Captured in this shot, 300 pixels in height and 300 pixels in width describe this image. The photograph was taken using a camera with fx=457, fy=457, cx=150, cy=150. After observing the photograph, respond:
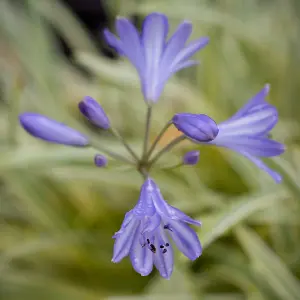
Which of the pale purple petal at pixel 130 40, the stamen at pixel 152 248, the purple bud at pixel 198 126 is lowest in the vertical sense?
the stamen at pixel 152 248

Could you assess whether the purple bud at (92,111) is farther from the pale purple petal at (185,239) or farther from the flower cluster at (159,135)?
the pale purple petal at (185,239)

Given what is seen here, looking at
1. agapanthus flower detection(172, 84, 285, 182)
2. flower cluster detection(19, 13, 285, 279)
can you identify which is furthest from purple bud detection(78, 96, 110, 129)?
agapanthus flower detection(172, 84, 285, 182)

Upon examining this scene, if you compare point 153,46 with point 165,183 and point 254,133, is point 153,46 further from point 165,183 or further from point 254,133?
point 165,183

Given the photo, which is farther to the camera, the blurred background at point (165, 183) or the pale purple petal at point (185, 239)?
the blurred background at point (165, 183)

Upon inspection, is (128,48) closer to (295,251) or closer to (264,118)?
(264,118)

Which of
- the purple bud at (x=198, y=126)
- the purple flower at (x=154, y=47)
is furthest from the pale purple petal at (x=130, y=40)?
the purple bud at (x=198, y=126)

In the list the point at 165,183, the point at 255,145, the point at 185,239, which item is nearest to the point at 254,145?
the point at 255,145

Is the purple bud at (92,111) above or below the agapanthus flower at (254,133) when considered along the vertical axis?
above
